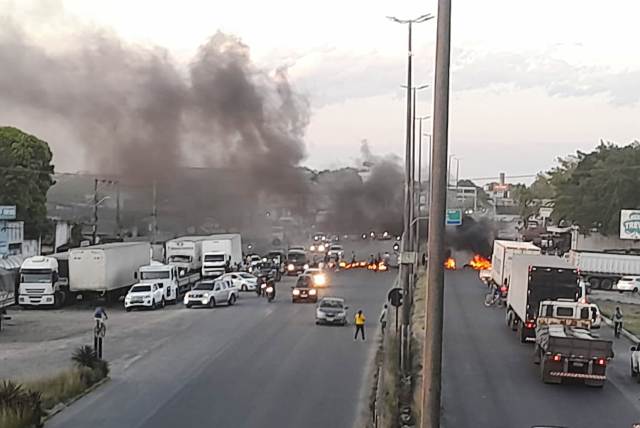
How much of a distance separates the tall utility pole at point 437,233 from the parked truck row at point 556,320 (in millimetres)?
14335

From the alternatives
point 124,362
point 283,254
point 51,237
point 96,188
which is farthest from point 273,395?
point 51,237

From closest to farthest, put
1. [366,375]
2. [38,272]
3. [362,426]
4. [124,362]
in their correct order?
1. [362,426]
2. [366,375]
3. [124,362]
4. [38,272]

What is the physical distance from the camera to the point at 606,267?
59.8m

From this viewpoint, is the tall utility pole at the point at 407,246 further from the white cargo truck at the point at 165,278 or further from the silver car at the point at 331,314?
the white cargo truck at the point at 165,278

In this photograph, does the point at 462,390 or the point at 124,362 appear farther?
the point at 124,362

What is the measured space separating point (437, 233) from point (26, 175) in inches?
2310

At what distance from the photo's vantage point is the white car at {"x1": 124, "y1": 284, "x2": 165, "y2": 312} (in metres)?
41.0

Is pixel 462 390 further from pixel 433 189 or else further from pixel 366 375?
pixel 433 189

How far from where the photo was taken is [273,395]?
20344mm

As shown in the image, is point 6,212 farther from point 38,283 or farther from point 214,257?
point 38,283

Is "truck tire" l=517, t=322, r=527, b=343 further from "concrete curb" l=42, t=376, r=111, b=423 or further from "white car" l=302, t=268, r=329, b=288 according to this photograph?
"white car" l=302, t=268, r=329, b=288

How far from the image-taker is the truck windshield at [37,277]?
41.3 meters

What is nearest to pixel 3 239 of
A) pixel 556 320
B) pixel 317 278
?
pixel 317 278

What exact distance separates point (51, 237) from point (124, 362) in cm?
4896
